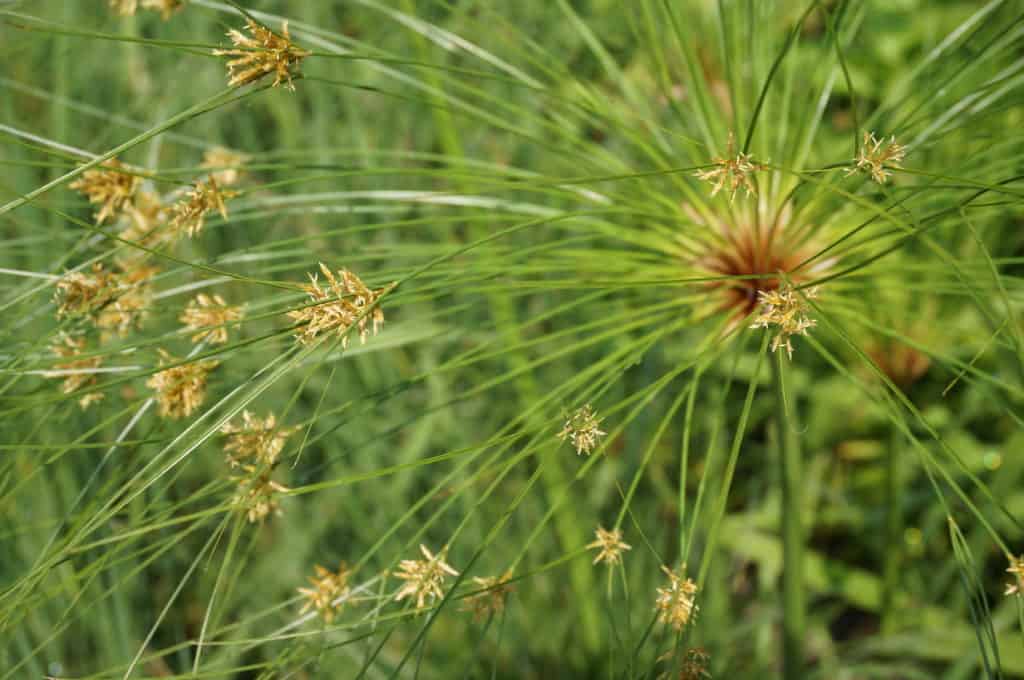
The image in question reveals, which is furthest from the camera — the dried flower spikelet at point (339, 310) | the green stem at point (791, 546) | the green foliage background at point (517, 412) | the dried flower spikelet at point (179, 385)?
the green foliage background at point (517, 412)

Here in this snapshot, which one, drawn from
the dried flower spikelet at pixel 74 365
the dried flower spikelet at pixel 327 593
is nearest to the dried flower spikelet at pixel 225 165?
the dried flower spikelet at pixel 74 365

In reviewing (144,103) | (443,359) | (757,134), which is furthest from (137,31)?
(757,134)

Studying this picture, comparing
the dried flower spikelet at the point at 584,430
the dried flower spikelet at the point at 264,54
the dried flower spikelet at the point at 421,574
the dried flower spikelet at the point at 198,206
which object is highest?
the dried flower spikelet at the point at 264,54

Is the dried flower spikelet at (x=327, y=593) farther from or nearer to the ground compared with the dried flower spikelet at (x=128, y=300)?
nearer to the ground

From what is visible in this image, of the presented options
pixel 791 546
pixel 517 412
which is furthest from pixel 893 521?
pixel 517 412

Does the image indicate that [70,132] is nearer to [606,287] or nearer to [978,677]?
[606,287]

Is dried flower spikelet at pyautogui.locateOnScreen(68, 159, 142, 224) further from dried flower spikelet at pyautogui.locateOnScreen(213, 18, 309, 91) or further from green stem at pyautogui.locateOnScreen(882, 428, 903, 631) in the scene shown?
green stem at pyautogui.locateOnScreen(882, 428, 903, 631)

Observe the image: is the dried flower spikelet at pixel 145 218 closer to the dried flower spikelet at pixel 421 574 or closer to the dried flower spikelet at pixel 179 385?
the dried flower spikelet at pixel 179 385
